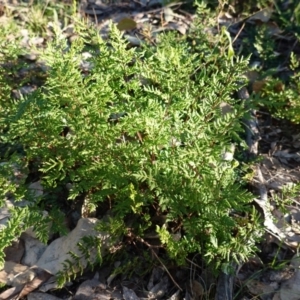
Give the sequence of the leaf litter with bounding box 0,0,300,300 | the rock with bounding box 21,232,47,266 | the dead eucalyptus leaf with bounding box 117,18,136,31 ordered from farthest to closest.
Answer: the dead eucalyptus leaf with bounding box 117,18,136,31 → the rock with bounding box 21,232,47,266 → the leaf litter with bounding box 0,0,300,300

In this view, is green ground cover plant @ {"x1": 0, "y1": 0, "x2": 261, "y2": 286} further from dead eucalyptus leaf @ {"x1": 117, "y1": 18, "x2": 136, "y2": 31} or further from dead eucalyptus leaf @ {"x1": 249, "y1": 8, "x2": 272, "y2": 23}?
dead eucalyptus leaf @ {"x1": 249, "y1": 8, "x2": 272, "y2": 23}

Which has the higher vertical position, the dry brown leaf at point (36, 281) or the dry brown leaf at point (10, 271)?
the dry brown leaf at point (10, 271)

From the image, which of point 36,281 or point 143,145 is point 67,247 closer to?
point 36,281

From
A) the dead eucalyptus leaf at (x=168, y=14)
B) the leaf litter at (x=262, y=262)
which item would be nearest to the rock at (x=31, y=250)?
the leaf litter at (x=262, y=262)

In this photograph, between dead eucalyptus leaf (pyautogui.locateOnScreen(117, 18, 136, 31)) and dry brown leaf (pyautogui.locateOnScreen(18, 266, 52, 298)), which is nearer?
dry brown leaf (pyautogui.locateOnScreen(18, 266, 52, 298))

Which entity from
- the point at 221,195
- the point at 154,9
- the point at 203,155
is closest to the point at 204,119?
the point at 203,155

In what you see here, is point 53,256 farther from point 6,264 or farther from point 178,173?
point 178,173

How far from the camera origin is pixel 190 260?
258cm

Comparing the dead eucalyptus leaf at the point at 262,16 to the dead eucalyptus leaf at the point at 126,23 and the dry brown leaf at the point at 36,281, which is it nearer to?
the dead eucalyptus leaf at the point at 126,23

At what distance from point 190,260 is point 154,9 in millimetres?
2601

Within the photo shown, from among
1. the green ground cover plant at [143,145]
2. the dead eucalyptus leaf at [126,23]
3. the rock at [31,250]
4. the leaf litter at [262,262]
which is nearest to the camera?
the green ground cover plant at [143,145]

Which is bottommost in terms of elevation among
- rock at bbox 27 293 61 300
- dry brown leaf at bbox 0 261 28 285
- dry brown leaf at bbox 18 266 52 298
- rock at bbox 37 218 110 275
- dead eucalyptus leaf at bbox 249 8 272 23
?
rock at bbox 27 293 61 300

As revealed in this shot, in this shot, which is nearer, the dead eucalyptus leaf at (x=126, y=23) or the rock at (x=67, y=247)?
the rock at (x=67, y=247)

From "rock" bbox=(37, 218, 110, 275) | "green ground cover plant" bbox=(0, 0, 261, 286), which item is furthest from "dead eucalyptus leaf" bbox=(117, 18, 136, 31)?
"rock" bbox=(37, 218, 110, 275)
